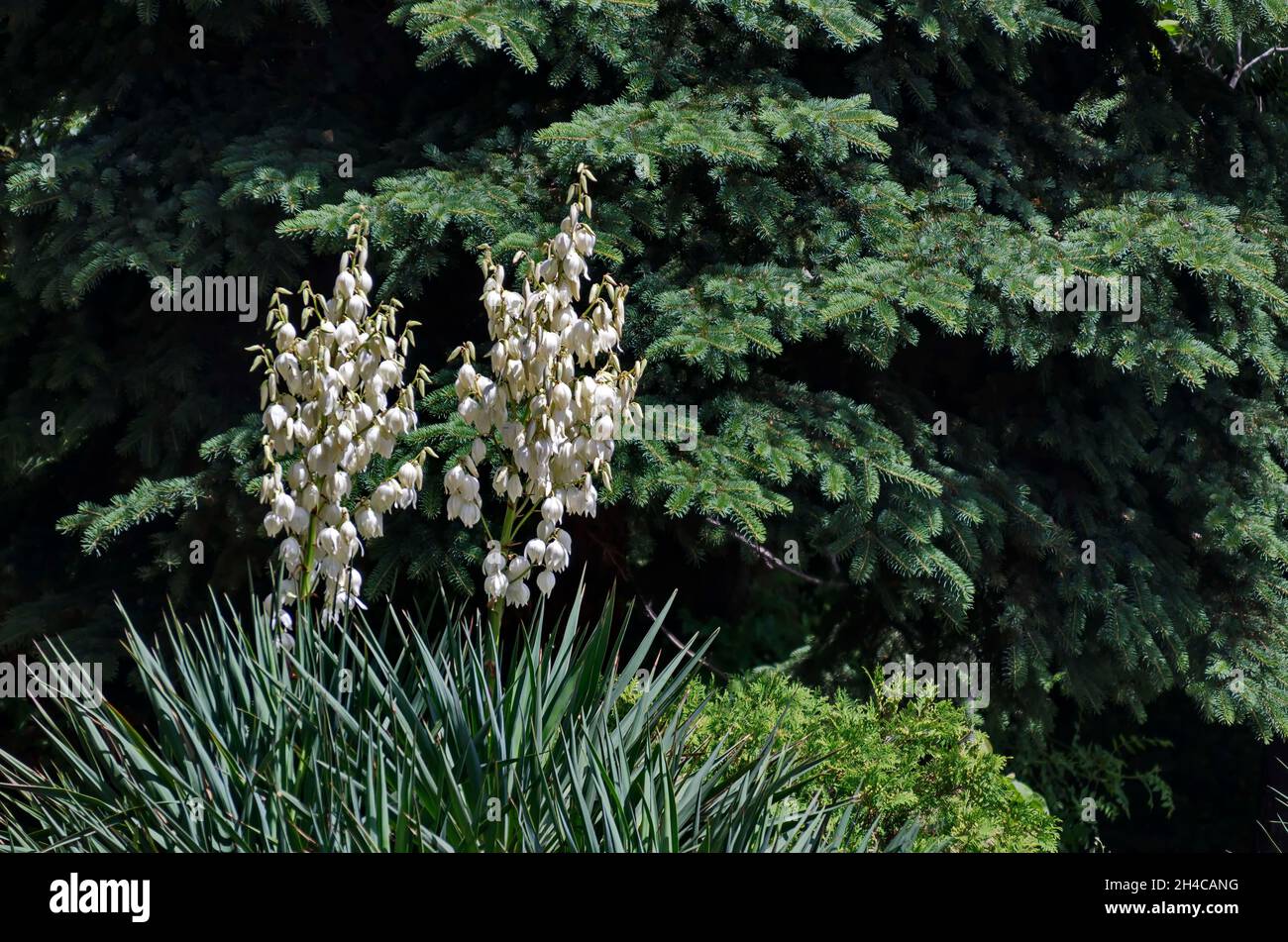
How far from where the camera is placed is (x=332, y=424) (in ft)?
10.8

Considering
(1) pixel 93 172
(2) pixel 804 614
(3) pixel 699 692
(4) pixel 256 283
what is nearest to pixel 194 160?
(1) pixel 93 172

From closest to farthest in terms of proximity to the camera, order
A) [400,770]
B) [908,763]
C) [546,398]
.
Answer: [400,770]
[546,398]
[908,763]

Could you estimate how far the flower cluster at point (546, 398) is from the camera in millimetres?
3230

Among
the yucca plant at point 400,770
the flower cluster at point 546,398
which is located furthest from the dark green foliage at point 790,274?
the yucca plant at point 400,770

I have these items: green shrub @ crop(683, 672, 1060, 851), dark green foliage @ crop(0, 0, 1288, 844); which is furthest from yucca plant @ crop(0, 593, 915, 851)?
dark green foliage @ crop(0, 0, 1288, 844)

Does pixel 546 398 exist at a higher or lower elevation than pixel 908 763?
higher

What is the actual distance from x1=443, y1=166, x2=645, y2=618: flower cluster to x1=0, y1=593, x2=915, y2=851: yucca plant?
27cm

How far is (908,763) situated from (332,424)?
215 cm

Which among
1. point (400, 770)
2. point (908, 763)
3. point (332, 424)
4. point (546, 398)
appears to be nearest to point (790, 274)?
point (546, 398)

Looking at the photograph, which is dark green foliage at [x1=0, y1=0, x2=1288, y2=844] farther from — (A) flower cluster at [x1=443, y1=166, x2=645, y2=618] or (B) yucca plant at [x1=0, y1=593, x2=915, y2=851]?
(B) yucca plant at [x1=0, y1=593, x2=915, y2=851]

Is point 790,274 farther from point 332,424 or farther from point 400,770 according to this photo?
point 400,770

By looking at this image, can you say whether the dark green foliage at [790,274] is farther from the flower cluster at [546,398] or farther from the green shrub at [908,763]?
the flower cluster at [546,398]
